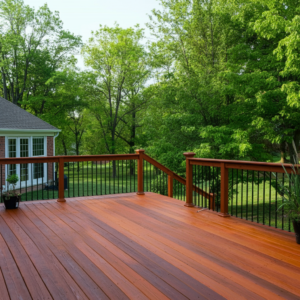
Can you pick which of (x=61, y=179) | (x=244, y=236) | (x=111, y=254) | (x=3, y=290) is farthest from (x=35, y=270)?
(x=61, y=179)

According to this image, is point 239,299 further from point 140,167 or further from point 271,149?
point 271,149

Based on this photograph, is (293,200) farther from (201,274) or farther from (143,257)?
(143,257)

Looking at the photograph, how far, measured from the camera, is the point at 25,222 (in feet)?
13.9

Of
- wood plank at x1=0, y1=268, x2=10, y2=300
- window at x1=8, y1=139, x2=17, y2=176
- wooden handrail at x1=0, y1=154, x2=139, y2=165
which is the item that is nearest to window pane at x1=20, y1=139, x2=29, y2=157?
window at x1=8, y1=139, x2=17, y2=176

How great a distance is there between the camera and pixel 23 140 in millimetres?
12984

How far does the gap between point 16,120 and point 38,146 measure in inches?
61.7

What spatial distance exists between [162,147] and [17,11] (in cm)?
1474

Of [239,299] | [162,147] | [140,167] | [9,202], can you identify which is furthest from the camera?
[162,147]

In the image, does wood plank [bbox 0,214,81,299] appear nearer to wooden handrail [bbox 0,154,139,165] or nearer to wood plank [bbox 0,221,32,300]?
wood plank [bbox 0,221,32,300]

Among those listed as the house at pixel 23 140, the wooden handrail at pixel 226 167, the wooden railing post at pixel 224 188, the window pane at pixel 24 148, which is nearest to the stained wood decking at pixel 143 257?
the wooden railing post at pixel 224 188

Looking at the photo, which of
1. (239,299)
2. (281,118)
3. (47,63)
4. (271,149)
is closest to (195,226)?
(239,299)

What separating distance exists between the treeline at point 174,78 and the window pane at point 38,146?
527 cm

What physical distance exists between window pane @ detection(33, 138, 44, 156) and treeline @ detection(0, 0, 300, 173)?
207 inches

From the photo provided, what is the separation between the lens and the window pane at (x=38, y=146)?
1355 cm
